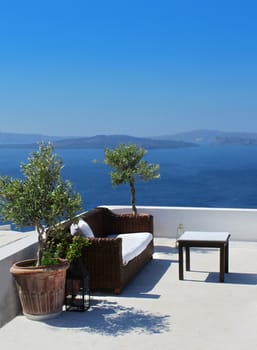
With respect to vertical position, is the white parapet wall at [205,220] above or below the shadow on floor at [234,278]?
above

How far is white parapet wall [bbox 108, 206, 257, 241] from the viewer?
8164 millimetres

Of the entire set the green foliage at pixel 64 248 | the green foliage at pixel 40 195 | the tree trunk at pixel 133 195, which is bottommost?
the green foliage at pixel 64 248

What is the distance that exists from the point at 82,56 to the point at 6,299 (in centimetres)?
5419

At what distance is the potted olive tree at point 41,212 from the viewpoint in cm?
468

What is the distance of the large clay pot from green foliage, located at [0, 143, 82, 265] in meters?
0.21

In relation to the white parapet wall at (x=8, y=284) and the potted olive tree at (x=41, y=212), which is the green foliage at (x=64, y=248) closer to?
the potted olive tree at (x=41, y=212)

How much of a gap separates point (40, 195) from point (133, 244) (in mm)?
1942

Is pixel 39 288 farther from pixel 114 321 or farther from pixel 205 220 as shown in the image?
pixel 205 220

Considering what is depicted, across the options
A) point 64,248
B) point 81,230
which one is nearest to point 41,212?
point 64,248

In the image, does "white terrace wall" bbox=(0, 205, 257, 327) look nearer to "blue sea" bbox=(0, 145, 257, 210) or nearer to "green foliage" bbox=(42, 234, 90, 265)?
"green foliage" bbox=(42, 234, 90, 265)

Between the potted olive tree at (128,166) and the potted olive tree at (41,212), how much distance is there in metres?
2.93

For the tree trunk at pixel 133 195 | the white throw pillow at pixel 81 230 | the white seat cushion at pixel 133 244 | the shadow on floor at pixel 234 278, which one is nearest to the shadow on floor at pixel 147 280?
the white seat cushion at pixel 133 244

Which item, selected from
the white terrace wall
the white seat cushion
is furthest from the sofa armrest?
the white terrace wall

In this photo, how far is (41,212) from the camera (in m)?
4.71
